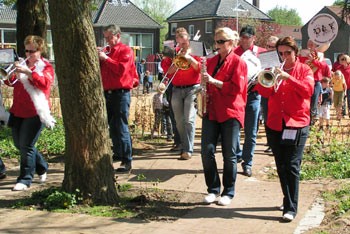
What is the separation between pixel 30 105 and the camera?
22.2ft

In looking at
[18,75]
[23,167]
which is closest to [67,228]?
[23,167]

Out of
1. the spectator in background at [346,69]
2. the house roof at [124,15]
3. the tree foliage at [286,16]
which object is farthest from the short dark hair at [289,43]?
the tree foliage at [286,16]

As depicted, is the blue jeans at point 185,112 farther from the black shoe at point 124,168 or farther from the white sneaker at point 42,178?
the white sneaker at point 42,178

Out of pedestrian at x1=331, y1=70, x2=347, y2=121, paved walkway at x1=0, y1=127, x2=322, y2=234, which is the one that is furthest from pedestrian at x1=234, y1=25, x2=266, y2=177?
pedestrian at x1=331, y1=70, x2=347, y2=121

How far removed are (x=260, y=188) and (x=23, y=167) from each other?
3.01 m

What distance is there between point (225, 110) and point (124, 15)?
154 feet

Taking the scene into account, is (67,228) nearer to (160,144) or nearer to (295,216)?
(295,216)

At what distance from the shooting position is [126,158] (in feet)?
25.6

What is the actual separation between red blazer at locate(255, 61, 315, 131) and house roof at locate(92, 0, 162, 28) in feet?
145

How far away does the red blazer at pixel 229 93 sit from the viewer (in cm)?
597

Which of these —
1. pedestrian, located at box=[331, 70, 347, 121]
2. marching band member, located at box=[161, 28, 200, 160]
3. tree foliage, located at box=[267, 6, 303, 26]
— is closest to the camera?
marching band member, located at box=[161, 28, 200, 160]

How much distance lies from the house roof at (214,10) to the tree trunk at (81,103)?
5386cm

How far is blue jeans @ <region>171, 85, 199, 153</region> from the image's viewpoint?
8.49 metres

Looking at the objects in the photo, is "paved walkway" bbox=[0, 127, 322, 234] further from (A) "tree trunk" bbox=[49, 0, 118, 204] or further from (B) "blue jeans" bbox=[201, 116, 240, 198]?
(A) "tree trunk" bbox=[49, 0, 118, 204]
